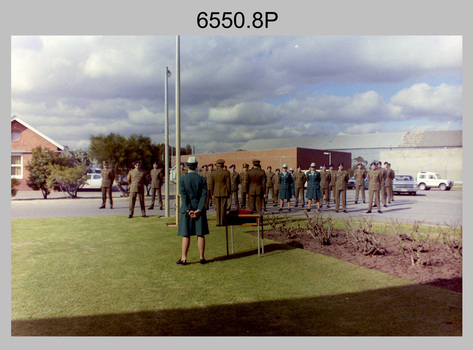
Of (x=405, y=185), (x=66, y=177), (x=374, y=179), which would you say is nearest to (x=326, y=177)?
(x=374, y=179)

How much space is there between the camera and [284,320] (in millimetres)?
3846

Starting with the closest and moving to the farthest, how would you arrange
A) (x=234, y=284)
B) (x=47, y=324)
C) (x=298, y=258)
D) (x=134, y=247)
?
(x=47, y=324) < (x=234, y=284) < (x=298, y=258) < (x=134, y=247)

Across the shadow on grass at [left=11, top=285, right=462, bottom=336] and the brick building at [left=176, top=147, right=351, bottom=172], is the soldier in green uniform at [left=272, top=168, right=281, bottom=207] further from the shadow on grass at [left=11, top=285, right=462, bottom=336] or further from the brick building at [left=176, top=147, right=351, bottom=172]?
the brick building at [left=176, top=147, right=351, bottom=172]

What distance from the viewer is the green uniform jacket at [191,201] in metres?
6.06

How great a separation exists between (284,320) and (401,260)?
10.8 feet

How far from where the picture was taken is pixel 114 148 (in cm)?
2234

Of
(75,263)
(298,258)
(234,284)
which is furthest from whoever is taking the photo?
(298,258)

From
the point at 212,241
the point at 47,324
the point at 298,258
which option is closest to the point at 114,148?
the point at 212,241

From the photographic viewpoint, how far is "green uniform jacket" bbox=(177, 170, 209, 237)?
239 inches

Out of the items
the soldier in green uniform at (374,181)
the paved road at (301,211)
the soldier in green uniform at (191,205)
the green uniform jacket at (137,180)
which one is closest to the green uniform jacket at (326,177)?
the paved road at (301,211)

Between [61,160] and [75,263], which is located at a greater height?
[61,160]

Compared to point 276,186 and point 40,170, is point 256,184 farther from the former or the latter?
point 40,170

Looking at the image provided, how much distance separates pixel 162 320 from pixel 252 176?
27.5ft

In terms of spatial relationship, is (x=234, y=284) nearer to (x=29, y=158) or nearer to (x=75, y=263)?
(x=75, y=263)
